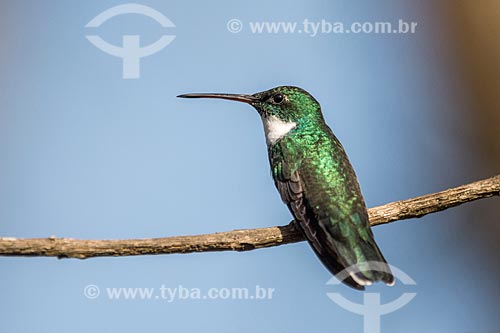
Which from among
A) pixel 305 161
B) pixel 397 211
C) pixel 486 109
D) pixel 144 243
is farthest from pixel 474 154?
pixel 144 243

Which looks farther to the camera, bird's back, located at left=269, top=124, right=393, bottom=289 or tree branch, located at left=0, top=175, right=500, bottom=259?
bird's back, located at left=269, top=124, right=393, bottom=289

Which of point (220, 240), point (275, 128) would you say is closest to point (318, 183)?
point (275, 128)

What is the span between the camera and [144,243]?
499cm

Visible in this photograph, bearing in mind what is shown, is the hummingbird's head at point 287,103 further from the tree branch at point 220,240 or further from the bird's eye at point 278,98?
the tree branch at point 220,240

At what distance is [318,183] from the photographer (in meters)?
6.75

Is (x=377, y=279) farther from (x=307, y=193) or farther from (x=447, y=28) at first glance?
(x=447, y=28)

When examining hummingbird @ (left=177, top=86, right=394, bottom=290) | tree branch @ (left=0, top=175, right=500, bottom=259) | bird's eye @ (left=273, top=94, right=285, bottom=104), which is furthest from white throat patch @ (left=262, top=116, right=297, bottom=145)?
tree branch @ (left=0, top=175, right=500, bottom=259)

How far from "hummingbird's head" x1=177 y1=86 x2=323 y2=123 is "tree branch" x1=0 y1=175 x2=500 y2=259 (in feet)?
5.14

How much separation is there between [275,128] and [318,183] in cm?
94

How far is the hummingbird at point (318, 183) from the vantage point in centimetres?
607

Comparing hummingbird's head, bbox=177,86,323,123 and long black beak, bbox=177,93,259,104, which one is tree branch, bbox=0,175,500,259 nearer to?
hummingbird's head, bbox=177,86,323,123

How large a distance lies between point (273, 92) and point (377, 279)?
243 cm

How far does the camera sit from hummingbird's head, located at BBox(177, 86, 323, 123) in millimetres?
7410

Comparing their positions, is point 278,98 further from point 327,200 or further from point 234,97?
point 327,200
